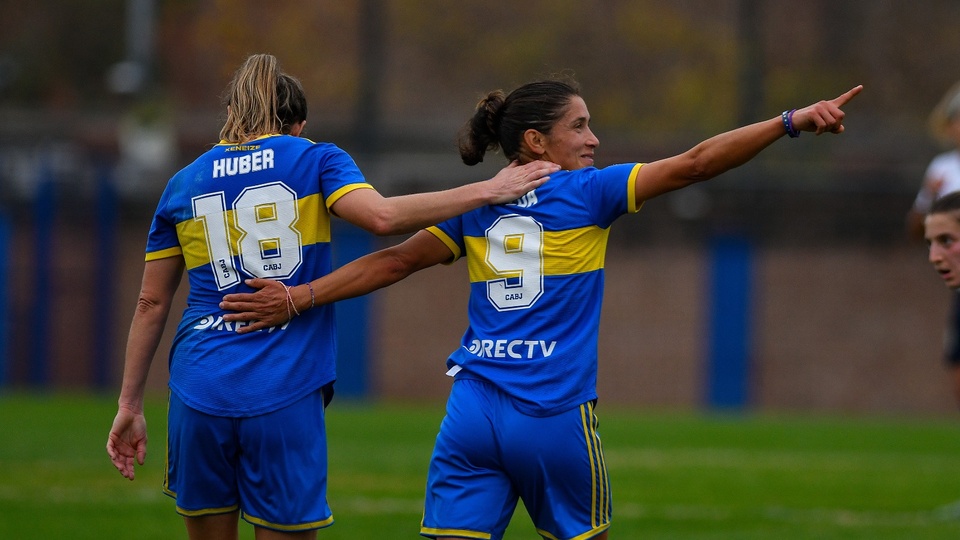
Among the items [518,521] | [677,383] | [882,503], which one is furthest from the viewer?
[677,383]

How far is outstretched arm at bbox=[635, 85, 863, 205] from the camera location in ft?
13.0

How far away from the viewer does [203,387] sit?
4.08 metres

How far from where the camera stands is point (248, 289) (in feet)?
13.5

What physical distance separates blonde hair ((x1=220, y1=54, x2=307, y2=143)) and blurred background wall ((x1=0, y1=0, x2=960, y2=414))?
18.5 m

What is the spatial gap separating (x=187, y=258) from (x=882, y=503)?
6239 mm

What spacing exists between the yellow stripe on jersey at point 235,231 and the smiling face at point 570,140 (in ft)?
2.50

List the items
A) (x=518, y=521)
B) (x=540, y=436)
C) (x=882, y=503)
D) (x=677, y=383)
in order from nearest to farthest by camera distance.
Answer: (x=540, y=436), (x=518, y=521), (x=882, y=503), (x=677, y=383)

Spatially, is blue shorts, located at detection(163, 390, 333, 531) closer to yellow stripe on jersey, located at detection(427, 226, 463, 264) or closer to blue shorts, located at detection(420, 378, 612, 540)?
blue shorts, located at detection(420, 378, 612, 540)

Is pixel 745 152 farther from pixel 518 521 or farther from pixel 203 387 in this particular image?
pixel 518 521

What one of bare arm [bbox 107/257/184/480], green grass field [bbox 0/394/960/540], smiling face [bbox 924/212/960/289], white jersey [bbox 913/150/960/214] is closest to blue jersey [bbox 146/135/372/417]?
bare arm [bbox 107/257/184/480]

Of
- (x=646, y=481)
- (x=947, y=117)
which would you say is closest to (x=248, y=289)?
(x=947, y=117)

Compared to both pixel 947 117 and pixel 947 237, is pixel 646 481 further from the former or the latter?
pixel 947 237

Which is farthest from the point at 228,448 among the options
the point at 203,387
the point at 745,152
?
the point at 745,152

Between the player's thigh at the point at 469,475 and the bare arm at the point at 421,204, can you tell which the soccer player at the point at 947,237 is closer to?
the bare arm at the point at 421,204
